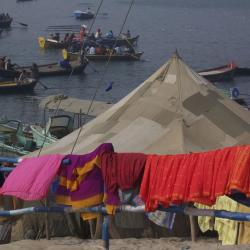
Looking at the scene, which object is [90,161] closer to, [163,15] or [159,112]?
[159,112]

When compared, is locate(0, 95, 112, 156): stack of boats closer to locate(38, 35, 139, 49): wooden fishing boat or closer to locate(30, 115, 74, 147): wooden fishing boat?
locate(30, 115, 74, 147): wooden fishing boat

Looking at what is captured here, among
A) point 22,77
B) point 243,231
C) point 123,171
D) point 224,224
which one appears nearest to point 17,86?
point 22,77

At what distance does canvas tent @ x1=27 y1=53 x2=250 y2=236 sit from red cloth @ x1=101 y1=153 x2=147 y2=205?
249cm

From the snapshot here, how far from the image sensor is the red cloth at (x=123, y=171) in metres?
7.62

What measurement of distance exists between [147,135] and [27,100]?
3065cm

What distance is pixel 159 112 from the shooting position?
11289mm

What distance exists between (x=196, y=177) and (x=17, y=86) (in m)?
34.2

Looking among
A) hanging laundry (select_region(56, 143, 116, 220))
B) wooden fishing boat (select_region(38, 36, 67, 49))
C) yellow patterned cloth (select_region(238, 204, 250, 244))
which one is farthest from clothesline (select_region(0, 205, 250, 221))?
wooden fishing boat (select_region(38, 36, 67, 49))

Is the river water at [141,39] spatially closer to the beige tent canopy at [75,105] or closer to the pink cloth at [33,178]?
the pink cloth at [33,178]

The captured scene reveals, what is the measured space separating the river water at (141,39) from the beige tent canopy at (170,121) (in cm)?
207

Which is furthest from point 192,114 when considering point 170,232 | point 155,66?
point 155,66

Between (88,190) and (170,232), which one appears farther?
(170,232)

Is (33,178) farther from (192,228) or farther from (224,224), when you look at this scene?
(224,224)

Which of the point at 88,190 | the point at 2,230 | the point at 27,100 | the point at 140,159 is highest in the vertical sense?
the point at 140,159
